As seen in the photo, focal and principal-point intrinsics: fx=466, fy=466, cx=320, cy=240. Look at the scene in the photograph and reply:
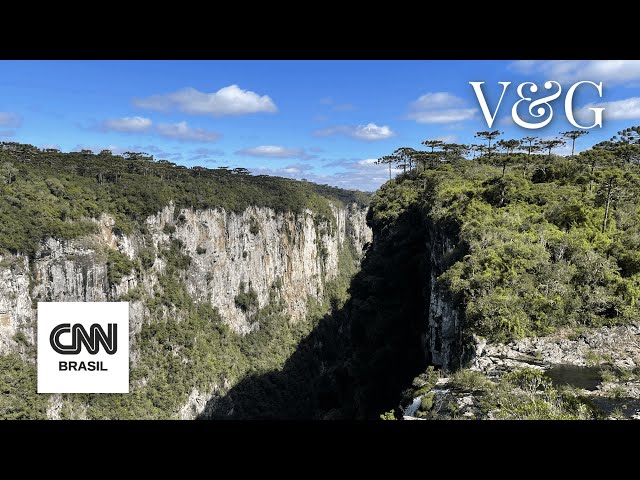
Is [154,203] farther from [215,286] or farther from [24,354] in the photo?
[24,354]

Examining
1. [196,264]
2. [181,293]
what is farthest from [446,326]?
[196,264]

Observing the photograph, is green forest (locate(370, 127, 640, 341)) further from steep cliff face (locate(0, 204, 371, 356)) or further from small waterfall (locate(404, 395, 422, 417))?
steep cliff face (locate(0, 204, 371, 356))

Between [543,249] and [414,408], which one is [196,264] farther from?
[414,408]

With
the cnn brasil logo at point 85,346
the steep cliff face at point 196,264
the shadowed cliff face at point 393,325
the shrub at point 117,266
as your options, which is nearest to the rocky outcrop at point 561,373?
the shadowed cliff face at point 393,325

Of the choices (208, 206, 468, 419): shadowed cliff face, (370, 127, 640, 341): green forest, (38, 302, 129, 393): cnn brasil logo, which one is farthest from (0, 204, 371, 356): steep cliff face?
(370, 127, 640, 341): green forest

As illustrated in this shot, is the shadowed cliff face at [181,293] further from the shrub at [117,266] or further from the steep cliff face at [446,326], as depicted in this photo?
the steep cliff face at [446,326]
